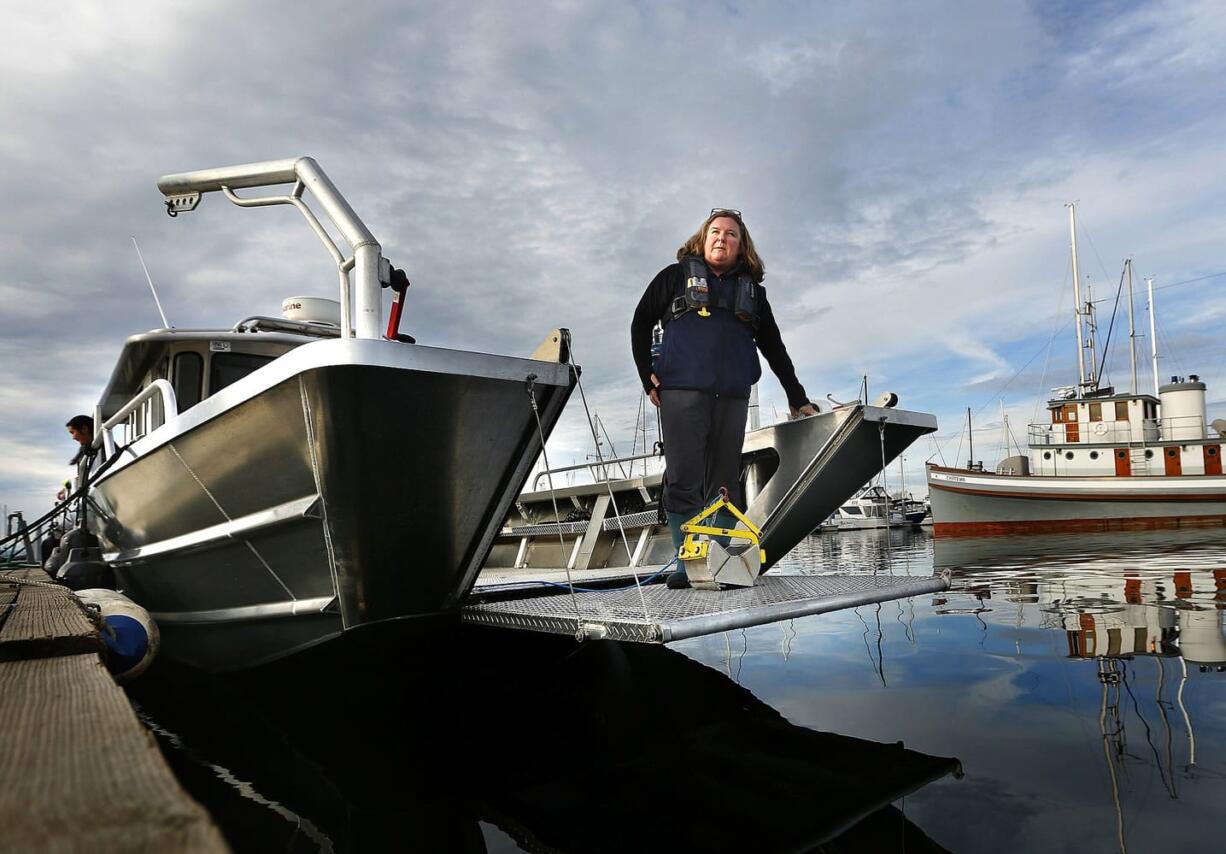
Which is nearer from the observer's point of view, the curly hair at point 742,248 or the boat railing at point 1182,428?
the curly hair at point 742,248

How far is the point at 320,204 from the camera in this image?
146 inches

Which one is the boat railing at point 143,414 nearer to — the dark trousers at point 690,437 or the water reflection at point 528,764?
the water reflection at point 528,764

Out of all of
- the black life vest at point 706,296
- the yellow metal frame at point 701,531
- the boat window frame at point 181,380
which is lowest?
the yellow metal frame at point 701,531

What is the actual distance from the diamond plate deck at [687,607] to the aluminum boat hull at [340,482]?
23.3 inches

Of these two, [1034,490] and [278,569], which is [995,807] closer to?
[278,569]

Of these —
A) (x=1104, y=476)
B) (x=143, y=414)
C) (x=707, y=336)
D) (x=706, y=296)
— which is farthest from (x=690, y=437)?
(x=1104, y=476)

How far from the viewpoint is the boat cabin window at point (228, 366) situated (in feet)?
17.9

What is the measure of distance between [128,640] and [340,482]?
1.44 m

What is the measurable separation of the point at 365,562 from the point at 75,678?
5.56 ft

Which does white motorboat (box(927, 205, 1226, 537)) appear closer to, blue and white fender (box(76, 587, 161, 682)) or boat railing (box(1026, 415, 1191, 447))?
boat railing (box(1026, 415, 1191, 447))

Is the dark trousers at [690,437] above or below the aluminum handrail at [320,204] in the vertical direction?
below

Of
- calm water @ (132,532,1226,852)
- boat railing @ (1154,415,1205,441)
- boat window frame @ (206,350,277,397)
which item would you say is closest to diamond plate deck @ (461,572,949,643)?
calm water @ (132,532,1226,852)

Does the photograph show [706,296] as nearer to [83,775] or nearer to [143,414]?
[83,775]

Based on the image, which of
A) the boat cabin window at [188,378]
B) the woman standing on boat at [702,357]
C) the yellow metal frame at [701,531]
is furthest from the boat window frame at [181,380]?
the yellow metal frame at [701,531]
